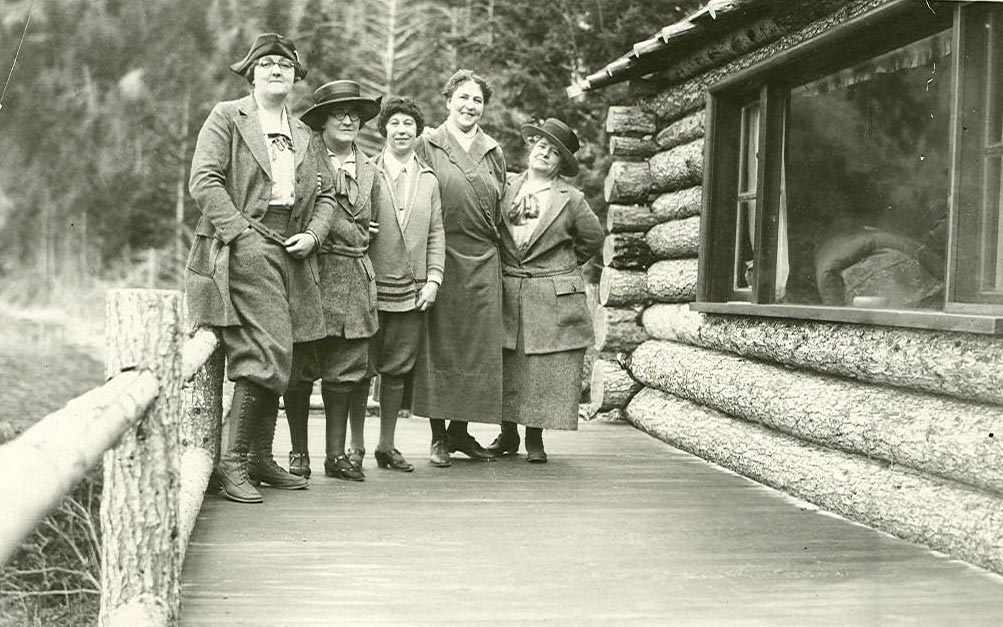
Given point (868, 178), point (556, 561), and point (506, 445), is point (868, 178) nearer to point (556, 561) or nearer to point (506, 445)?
point (506, 445)

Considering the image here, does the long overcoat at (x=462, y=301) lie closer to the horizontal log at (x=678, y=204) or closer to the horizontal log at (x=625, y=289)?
the horizontal log at (x=678, y=204)

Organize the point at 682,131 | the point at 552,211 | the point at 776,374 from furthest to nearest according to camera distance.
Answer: the point at 682,131 → the point at 552,211 → the point at 776,374

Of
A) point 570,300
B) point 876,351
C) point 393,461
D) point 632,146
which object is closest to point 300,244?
point 393,461

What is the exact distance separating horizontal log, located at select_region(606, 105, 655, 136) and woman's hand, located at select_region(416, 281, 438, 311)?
3276 mm

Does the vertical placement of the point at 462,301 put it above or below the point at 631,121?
below

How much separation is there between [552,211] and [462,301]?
29.7 inches

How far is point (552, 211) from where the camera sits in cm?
670

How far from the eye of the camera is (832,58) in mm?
6043

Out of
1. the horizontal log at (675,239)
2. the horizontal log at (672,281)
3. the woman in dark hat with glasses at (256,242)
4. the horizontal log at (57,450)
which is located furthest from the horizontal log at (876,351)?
the horizontal log at (57,450)

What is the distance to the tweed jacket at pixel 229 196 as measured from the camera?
510 centimetres

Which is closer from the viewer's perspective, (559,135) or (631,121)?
(559,135)

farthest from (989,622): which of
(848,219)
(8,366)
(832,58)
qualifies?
(8,366)

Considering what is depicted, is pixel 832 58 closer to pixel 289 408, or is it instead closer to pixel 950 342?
pixel 950 342

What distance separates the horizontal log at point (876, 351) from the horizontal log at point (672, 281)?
60 cm
